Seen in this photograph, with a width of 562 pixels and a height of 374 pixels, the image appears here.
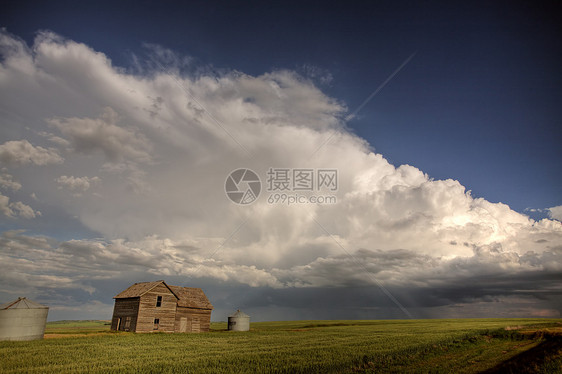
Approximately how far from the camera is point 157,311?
4875 centimetres

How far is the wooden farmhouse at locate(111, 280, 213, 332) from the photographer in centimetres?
4731

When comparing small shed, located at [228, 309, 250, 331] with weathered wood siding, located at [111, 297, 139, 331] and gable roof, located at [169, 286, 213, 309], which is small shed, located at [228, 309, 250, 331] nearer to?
gable roof, located at [169, 286, 213, 309]

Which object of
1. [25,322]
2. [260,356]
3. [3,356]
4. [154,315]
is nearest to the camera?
[3,356]

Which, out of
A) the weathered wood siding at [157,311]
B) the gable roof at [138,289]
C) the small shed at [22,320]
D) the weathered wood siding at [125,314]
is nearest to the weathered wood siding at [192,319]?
the weathered wood siding at [157,311]

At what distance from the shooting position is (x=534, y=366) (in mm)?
19234

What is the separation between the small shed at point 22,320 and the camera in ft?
110

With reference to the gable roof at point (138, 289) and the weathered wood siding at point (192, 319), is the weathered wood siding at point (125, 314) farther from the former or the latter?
the weathered wood siding at point (192, 319)

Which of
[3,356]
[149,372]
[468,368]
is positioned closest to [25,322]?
[3,356]

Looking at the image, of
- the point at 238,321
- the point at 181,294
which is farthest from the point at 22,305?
the point at 238,321

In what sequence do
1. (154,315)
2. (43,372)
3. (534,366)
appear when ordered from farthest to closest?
(154,315) → (534,366) → (43,372)

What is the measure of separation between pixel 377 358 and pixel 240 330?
39.2 meters

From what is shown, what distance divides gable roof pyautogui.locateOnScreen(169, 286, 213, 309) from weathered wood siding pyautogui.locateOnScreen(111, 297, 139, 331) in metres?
6.73

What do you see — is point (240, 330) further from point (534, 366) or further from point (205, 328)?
point (534, 366)

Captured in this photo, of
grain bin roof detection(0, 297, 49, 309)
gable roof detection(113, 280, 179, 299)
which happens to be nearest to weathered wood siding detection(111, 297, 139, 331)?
gable roof detection(113, 280, 179, 299)
